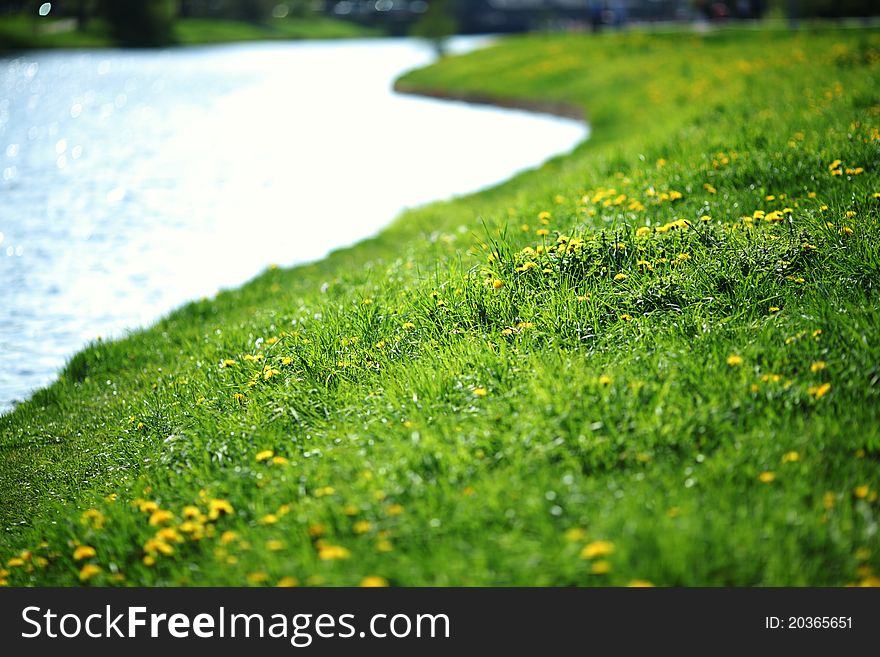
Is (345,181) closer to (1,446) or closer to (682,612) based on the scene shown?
(1,446)

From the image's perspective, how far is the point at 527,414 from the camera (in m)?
4.55

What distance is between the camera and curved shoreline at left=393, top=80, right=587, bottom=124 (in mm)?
24406

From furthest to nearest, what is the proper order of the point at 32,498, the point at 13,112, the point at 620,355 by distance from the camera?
the point at 13,112 → the point at 32,498 → the point at 620,355

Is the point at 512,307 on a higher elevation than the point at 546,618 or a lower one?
higher

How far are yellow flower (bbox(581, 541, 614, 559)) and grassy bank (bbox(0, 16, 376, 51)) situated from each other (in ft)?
228

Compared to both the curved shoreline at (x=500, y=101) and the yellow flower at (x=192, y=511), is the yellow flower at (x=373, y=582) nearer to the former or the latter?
the yellow flower at (x=192, y=511)

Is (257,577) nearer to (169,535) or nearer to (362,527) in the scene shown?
Result: (362,527)

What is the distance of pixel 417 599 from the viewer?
3.46 meters

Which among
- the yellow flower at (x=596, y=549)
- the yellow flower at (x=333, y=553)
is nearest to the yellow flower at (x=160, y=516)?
the yellow flower at (x=333, y=553)

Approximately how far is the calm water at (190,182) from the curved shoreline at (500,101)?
452 mm

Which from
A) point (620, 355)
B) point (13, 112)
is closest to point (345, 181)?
point (620, 355)

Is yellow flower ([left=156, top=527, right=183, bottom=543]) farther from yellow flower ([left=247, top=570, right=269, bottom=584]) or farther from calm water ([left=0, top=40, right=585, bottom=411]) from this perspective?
calm water ([left=0, top=40, right=585, bottom=411])

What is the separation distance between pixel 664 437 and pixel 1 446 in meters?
4.86

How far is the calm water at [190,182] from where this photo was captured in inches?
404
